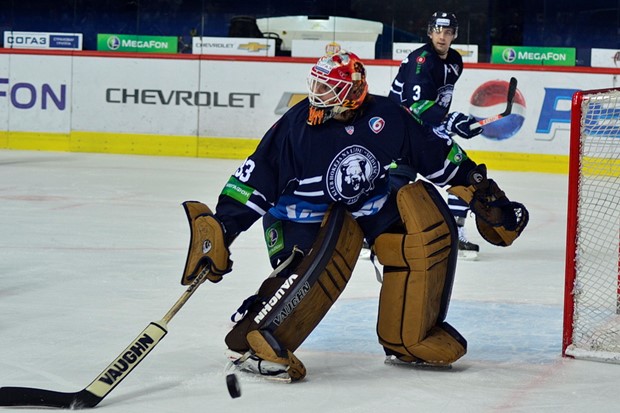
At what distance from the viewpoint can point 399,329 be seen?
300 cm

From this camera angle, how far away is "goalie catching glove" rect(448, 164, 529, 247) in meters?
3.08

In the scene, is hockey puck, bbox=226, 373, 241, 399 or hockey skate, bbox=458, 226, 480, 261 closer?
hockey puck, bbox=226, 373, 241, 399

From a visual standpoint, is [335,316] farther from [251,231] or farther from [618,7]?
[618,7]

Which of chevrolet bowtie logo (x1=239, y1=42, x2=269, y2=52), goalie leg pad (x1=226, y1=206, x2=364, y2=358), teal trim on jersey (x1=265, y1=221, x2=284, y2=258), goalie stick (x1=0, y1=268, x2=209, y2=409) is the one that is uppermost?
chevrolet bowtie logo (x1=239, y1=42, x2=269, y2=52)

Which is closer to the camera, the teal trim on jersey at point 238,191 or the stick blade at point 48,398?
the stick blade at point 48,398

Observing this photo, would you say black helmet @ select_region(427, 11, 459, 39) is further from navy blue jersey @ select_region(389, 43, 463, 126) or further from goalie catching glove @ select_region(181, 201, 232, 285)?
goalie catching glove @ select_region(181, 201, 232, 285)

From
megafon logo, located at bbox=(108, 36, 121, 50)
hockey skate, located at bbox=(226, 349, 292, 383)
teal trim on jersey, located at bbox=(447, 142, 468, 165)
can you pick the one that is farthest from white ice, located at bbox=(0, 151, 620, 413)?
megafon logo, located at bbox=(108, 36, 121, 50)

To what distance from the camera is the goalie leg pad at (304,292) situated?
2828mm

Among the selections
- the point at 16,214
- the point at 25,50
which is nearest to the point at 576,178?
the point at 16,214

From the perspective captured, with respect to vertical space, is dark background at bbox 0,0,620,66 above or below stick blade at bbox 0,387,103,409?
above


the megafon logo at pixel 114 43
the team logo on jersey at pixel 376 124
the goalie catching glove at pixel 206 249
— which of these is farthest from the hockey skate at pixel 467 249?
the megafon logo at pixel 114 43

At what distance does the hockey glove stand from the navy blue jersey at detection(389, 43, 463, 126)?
49 mm

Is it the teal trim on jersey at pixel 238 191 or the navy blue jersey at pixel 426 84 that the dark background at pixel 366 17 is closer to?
the navy blue jersey at pixel 426 84

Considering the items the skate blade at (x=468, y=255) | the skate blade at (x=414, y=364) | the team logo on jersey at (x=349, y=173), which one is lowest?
the skate blade at (x=414, y=364)
